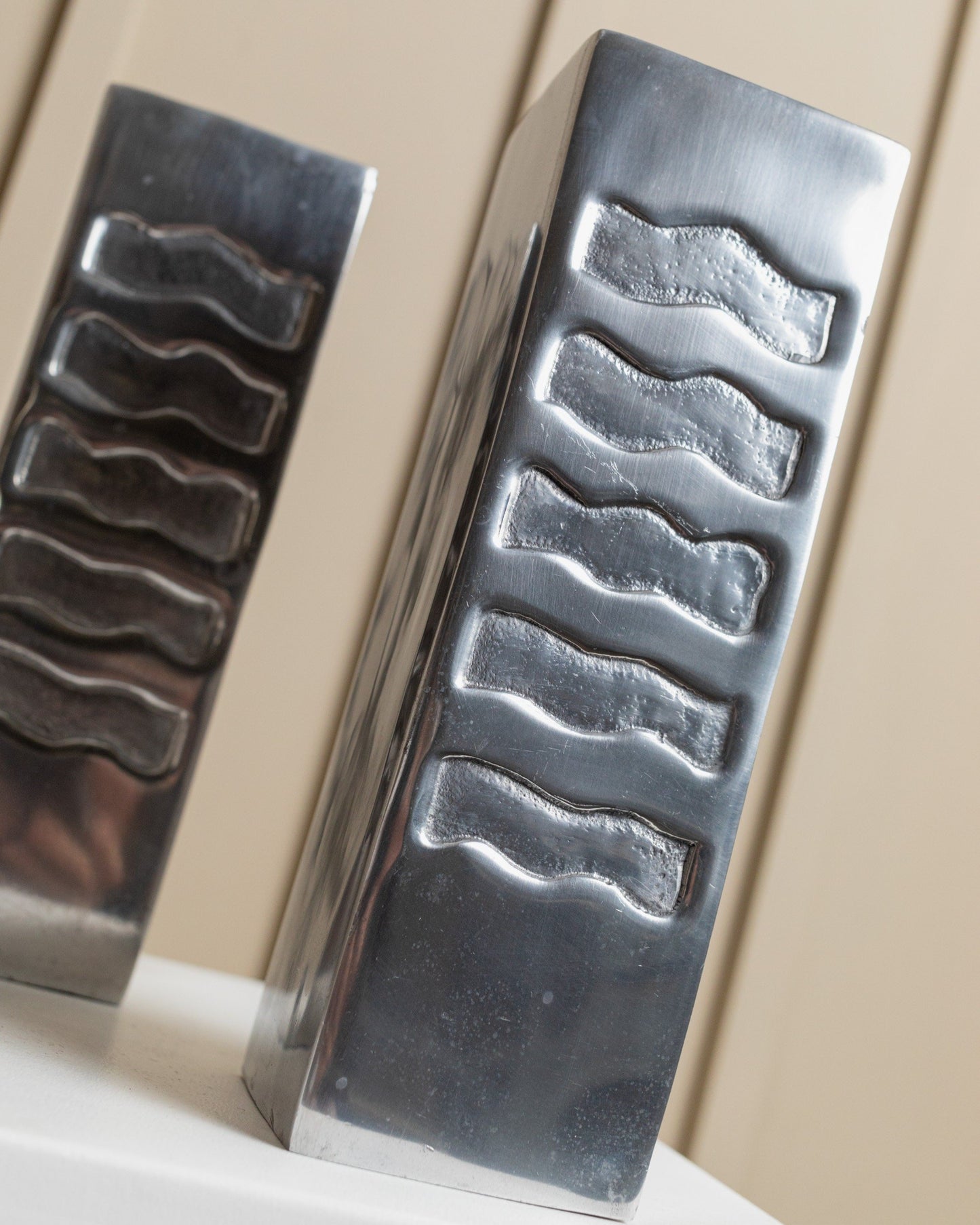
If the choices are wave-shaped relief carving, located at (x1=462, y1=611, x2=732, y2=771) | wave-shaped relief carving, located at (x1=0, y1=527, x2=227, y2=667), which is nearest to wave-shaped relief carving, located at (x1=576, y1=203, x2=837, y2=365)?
wave-shaped relief carving, located at (x1=462, y1=611, x2=732, y2=771)

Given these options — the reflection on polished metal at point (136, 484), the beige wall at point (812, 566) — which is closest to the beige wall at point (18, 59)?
the beige wall at point (812, 566)

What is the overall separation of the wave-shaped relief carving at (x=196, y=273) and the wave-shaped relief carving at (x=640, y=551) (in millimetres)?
199

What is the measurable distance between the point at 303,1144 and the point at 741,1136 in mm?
396

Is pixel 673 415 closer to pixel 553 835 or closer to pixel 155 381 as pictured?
pixel 553 835

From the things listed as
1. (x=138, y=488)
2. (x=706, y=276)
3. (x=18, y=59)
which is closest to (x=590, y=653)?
(x=706, y=276)

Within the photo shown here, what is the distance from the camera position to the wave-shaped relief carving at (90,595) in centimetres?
49

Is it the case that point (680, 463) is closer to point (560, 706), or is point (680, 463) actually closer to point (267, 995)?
point (560, 706)

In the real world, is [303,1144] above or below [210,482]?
below

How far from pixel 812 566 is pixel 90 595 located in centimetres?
42

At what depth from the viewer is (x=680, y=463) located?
15.0 inches

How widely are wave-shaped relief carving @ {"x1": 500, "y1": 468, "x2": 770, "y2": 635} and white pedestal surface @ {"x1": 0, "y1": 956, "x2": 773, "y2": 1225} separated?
0.19 metres

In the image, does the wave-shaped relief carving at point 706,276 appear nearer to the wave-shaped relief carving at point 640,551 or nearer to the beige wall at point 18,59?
the wave-shaped relief carving at point 640,551

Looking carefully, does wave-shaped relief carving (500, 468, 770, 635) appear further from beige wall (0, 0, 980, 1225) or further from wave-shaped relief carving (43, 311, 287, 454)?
beige wall (0, 0, 980, 1225)

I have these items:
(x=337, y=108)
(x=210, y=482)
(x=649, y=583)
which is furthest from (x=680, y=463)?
(x=337, y=108)
